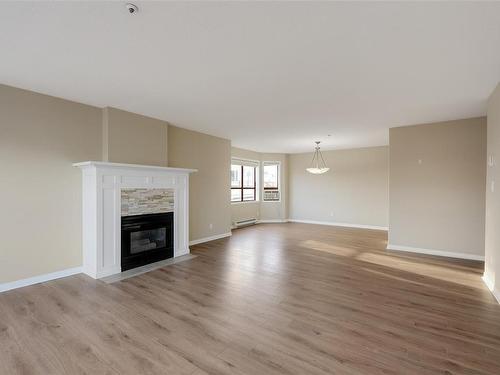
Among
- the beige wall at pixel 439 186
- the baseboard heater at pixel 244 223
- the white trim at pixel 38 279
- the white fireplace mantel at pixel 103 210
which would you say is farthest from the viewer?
the baseboard heater at pixel 244 223

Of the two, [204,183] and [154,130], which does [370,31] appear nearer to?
[154,130]

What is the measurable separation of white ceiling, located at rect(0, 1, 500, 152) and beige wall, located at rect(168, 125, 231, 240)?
1385 mm

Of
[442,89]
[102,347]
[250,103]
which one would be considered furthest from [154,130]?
[442,89]

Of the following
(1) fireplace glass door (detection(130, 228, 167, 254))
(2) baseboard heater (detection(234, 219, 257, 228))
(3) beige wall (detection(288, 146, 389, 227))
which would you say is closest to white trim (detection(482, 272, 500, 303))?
(3) beige wall (detection(288, 146, 389, 227))

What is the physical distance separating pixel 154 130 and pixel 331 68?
337cm

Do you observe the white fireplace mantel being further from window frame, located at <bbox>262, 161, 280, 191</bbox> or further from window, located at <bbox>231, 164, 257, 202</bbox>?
window frame, located at <bbox>262, 161, 280, 191</bbox>

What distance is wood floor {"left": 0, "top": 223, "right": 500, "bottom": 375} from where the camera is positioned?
1.86 m

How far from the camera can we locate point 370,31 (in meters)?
1.98

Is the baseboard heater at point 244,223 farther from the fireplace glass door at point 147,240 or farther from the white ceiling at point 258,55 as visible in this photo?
the white ceiling at point 258,55

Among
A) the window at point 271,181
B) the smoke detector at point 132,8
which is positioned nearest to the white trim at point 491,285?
the smoke detector at point 132,8

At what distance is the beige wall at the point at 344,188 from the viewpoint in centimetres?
775

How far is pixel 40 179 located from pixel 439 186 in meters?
6.86

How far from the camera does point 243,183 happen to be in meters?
8.55

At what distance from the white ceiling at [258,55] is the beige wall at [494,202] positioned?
1.11ft
